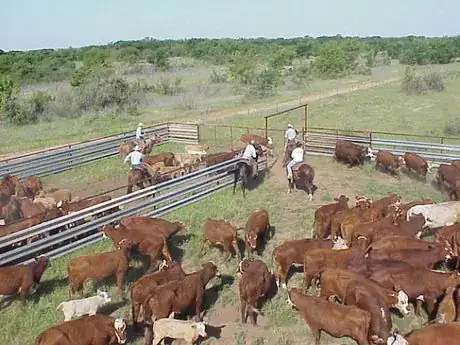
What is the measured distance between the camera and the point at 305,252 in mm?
10180

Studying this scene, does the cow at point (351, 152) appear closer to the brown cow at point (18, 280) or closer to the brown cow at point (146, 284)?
the brown cow at point (146, 284)

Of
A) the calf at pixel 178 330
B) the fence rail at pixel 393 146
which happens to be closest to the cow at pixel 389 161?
the fence rail at pixel 393 146

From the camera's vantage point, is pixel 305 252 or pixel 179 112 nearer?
pixel 305 252

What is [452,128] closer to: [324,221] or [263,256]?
[324,221]

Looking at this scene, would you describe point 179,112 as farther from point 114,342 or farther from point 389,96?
point 114,342

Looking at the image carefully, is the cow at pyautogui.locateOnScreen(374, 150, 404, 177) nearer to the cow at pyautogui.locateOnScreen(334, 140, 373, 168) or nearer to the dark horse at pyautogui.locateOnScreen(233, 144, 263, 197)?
the cow at pyautogui.locateOnScreen(334, 140, 373, 168)

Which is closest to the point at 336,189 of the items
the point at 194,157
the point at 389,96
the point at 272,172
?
the point at 272,172

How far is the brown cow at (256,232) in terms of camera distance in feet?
38.3

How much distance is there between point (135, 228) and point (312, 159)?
35.0 ft

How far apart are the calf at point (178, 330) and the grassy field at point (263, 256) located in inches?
26.6

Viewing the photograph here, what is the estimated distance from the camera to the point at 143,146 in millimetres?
21938

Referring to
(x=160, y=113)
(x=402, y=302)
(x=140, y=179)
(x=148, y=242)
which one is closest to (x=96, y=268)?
(x=148, y=242)

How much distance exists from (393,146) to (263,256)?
994 centimetres

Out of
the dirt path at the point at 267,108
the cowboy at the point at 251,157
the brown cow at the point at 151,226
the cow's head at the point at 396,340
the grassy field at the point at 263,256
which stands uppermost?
the cowboy at the point at 251,157
